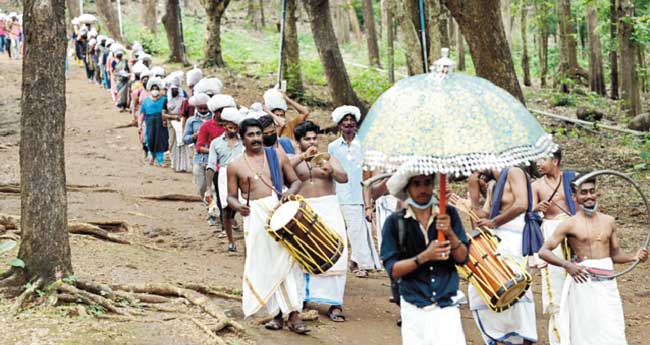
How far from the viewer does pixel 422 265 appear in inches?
221

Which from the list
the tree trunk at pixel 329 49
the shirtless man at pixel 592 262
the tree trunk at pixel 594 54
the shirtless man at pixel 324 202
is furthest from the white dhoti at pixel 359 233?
the tree trunk at pixel 594 54

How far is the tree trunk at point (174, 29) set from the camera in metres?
26.9

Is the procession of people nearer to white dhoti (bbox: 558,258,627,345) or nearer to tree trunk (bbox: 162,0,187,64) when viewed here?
white dhoti (bbox: 558,258,627,345)

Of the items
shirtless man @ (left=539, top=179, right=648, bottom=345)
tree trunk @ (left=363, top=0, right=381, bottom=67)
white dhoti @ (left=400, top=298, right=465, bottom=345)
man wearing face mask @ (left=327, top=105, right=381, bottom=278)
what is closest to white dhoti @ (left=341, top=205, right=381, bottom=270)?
man wearing face mask @ (left=327, top=105, right=381, bottom=278)

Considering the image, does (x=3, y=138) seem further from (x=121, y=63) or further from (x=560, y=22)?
(x=560, y=22)

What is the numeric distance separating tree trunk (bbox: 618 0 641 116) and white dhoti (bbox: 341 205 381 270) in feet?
44.2

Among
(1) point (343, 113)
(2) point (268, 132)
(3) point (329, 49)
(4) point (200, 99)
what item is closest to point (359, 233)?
(1) point (343, 113)

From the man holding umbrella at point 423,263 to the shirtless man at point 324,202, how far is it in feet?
8.36

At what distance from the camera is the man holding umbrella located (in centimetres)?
557

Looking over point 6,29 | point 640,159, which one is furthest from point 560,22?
point 6,29

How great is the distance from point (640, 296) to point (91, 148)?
41.2ft

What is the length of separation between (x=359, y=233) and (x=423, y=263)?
467 cm

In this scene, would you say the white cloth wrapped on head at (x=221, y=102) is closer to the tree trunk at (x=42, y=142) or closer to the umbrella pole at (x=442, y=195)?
the tree trunk at (x=42, y=142)

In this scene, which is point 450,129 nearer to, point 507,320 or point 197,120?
point 507,320
